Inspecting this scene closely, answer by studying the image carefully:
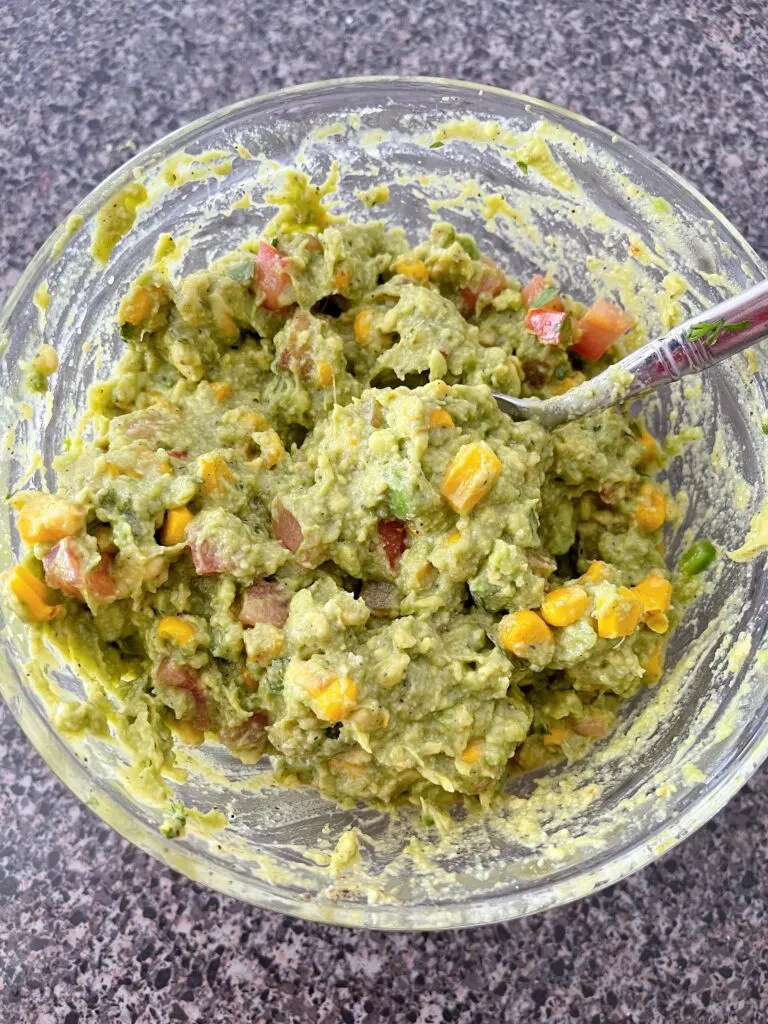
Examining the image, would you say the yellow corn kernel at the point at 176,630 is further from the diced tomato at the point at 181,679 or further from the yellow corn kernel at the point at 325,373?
the yellow corn kernel at the point at 325,373

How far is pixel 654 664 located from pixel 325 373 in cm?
100

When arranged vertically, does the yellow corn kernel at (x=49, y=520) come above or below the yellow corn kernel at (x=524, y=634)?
above

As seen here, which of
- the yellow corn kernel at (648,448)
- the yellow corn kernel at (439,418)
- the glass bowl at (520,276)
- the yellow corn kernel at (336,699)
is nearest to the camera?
the yellow corn kernel at (336,699)

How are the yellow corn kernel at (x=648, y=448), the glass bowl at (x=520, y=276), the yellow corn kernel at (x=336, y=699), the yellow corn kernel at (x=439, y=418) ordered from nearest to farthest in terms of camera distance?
1. the yellow corn kernel at (x=336, y=699)
2. the yellow corn kernel at (x=439, y=418)
3. the glass bowl at (x=520, y=276)
4. the yellow corn kernel at (x=648, y=448)

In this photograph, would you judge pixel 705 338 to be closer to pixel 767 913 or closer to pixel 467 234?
pixel 467 234

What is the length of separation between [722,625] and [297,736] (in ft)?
3.34

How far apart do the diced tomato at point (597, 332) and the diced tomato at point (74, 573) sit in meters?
1.20

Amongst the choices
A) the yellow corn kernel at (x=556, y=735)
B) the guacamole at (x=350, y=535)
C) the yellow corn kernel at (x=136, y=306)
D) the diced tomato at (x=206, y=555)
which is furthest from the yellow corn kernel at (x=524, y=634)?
the yellow corn kernel at (x=136, y=306)

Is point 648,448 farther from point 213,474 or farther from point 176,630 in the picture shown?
point 176,630

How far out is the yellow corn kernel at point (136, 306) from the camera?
6.86ft

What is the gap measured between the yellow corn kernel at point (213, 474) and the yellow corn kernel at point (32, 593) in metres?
0.37

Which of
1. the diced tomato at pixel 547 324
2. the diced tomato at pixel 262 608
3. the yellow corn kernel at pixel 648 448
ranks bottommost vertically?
the diced tomato at pixel 262 608

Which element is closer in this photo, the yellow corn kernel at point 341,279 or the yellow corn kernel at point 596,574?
the yellow corn kernel at point 596,574

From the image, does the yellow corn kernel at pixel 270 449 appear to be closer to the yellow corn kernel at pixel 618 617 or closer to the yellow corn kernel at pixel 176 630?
the yellow corn kernel at pixel 176 630
